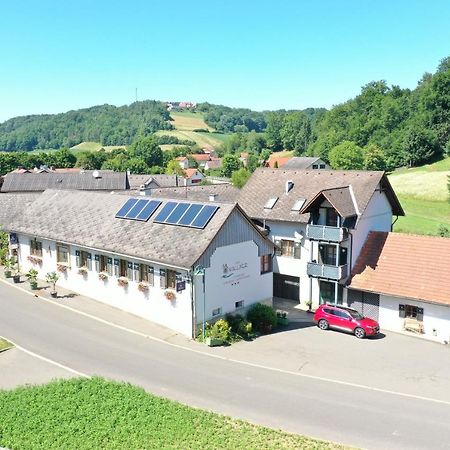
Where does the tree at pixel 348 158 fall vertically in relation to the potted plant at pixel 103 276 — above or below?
above

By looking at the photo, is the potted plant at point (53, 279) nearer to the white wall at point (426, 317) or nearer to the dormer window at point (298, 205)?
the dormer window at point (298, 205)

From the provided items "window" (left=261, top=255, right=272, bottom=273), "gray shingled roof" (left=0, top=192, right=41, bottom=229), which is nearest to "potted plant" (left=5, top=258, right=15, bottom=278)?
"gray shingled roof" (left=0, top=192, right=41, bottom=229)

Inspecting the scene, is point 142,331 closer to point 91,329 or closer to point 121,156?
point 91,329

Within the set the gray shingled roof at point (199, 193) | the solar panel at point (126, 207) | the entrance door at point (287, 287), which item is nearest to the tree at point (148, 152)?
the gray shingled roof at point (199, 193)

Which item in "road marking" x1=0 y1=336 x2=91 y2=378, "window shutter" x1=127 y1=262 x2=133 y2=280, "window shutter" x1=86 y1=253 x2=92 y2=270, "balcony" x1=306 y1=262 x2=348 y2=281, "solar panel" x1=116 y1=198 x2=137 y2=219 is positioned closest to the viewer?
"road marking" x1=0 y1=336 x2=91 y2=378

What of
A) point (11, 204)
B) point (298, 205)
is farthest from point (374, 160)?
point (11, 204)

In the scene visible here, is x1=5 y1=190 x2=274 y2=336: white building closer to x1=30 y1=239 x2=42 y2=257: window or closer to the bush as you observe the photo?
x1=30 y1=239 x2=42 y2=257: window

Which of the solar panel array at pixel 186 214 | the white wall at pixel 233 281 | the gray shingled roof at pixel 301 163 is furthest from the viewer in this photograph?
the gray shingled roof at pixel 301 163

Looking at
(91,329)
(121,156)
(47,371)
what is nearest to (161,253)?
(91,329)
